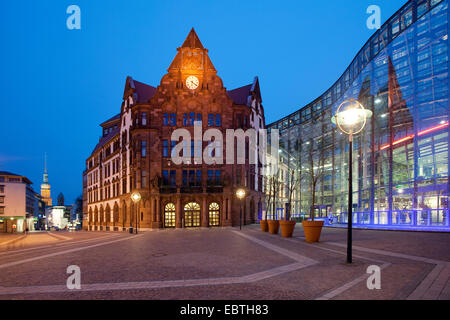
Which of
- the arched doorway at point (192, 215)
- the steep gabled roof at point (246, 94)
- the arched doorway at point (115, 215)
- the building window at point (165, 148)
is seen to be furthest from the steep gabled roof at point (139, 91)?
the arched doorway at point (115, 215)

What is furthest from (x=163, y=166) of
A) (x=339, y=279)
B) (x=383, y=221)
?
(x=339, y=279)

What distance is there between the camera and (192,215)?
139 ft

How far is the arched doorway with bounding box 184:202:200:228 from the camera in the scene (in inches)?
1666

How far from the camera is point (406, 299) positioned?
602cm

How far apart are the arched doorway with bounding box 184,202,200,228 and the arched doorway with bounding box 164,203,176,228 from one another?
156 centimetres

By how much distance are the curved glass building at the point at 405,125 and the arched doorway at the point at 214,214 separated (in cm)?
1371

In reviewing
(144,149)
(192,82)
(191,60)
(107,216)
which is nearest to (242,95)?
(192,82)

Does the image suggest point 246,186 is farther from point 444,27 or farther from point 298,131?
point 298,131

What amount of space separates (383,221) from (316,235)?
21.1m

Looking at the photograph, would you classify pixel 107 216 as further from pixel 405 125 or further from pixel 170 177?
pixel 405 125

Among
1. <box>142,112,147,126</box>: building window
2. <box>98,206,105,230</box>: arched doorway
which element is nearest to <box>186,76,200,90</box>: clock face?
<box>142,112,147,126</box>: building window

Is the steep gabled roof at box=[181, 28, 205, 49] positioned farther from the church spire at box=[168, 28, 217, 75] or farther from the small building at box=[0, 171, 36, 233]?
the small building at box=[0, 171, 36, 233]

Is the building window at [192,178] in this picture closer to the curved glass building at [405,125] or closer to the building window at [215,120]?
the building window at [215,120]

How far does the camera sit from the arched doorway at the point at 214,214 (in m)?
42.7
